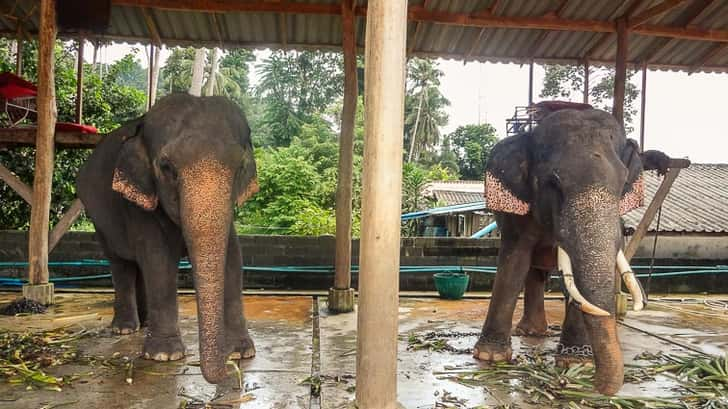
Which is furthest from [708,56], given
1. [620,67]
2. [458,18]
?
[458,18]

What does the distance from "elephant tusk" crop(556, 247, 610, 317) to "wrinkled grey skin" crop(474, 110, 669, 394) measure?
0.04 metres

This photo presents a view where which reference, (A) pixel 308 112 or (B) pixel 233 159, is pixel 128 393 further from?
(A) pixel 308 112

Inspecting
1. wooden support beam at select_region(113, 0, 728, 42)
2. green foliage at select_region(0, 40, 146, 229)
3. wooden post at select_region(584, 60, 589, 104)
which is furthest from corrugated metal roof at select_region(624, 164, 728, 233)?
green foliage at select_region(0, 40, 146, 229)

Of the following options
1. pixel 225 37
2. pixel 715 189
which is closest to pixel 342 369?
pixel 225 37

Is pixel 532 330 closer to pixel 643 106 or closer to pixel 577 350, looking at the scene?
pixel 577 350

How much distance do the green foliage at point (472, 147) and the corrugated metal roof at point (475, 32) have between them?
2234 cm

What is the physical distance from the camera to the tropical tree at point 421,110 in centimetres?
3656

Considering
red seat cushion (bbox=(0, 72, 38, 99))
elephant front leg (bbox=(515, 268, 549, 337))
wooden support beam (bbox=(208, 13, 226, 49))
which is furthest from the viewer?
wooden support beam (bbox=(208, 13, 226, 49))

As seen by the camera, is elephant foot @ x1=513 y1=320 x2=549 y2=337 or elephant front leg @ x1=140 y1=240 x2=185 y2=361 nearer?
elephant front leg @ x1=140 y1=240 x2=185 y2=361

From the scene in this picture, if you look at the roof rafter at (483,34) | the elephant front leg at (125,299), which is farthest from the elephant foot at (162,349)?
the roof rafter at (483,34)

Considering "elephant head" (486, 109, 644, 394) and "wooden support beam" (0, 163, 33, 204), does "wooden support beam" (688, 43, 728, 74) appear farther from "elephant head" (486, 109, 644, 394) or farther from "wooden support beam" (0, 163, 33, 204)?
"wooden support beam" (0, 163, 33, 204)

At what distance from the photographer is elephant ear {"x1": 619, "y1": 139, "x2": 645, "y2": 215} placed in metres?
4.53

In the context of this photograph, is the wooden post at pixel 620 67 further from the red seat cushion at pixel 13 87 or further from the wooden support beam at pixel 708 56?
the red seat cushion at pixel 13 87

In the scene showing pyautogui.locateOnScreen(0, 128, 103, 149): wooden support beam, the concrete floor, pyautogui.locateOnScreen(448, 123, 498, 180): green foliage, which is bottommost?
the concrete floor
